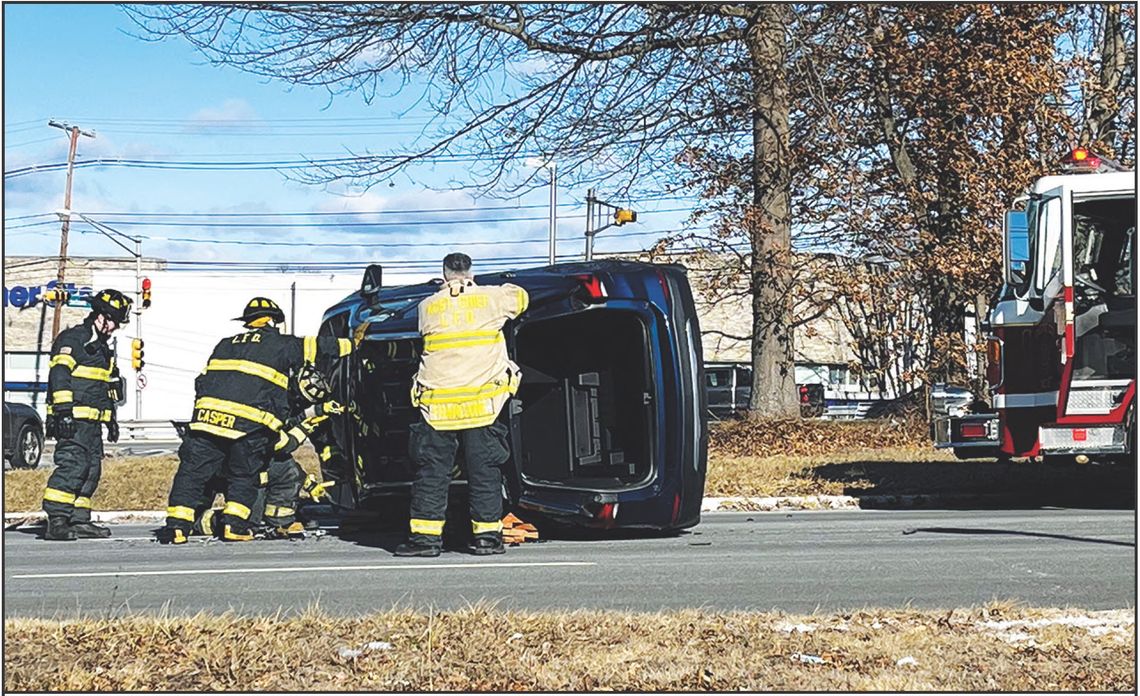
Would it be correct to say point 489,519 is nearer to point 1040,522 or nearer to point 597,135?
point 1040,522

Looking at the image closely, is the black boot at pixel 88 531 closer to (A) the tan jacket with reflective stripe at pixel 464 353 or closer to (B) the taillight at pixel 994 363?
(A) the tan jacket with reflective stripe at pixel 464 353

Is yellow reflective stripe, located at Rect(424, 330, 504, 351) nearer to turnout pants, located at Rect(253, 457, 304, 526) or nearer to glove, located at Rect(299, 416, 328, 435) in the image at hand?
glove, located at Rect(299, 416, 328, 435)

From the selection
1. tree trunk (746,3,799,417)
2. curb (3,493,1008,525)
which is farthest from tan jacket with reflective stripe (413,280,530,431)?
tree trunk (746,3,799,417)

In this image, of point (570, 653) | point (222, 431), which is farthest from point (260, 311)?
point (570, 653)

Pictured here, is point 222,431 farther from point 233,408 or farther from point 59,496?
point 59,496

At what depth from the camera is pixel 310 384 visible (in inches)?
389

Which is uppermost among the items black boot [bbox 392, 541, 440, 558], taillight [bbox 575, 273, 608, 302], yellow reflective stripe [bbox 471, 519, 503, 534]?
taillight [bbox 575, 273, 608, 302]

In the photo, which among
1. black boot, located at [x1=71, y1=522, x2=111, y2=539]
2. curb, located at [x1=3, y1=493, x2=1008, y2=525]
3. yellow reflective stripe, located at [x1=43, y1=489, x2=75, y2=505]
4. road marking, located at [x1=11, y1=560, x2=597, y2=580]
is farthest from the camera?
curb, located at [x1=3, y1=493, x2=1008, y2=525]

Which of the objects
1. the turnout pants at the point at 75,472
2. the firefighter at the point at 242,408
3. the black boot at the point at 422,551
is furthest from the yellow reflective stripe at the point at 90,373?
the black boot at the point at 422,551

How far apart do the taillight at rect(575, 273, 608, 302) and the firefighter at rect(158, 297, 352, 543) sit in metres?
1.75

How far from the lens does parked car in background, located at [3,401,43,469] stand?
20.1m

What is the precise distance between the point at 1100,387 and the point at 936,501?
245 cm

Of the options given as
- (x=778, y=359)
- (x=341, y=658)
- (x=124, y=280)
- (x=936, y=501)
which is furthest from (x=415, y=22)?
(x=124, y=280)

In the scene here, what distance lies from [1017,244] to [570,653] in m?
7.20
